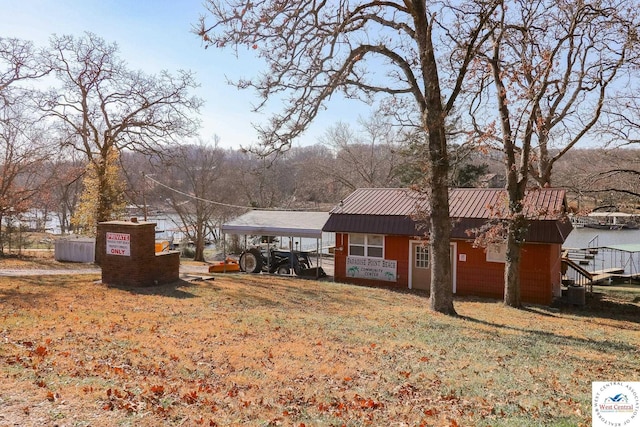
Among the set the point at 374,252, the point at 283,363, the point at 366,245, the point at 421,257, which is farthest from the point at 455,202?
the point at 283,363

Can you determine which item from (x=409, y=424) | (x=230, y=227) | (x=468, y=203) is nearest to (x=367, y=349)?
(x=409, y=424)

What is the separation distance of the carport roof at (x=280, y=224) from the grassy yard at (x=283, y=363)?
7.99 metres

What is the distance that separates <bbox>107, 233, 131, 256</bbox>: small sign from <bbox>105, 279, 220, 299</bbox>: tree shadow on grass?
1100mm

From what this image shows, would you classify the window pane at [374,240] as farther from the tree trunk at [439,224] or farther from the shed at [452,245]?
the tree trunk at [439,224]

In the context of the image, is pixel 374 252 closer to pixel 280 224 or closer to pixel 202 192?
pixel 280 224

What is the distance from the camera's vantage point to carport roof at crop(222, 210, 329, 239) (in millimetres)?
21438

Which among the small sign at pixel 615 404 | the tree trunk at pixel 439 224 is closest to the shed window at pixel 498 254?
the tree trunk at pixel 439 224

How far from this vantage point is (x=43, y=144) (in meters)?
26.3

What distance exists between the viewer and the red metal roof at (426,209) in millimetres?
17047

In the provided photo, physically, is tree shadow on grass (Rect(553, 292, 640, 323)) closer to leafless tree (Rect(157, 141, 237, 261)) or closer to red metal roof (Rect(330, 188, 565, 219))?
red metal roof (Rect(330, 188, 565, 219))

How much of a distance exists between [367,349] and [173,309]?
5.74 m

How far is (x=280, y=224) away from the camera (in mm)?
22422

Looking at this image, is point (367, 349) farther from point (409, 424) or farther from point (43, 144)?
point (43, 144)

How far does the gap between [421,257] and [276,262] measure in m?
7.73
